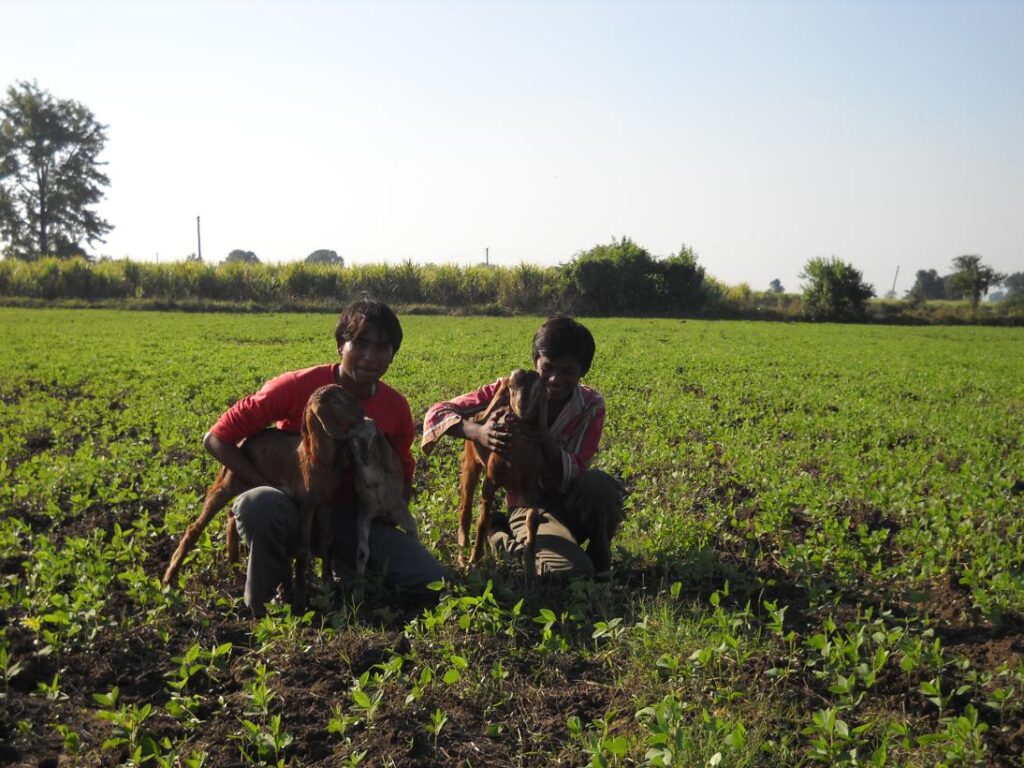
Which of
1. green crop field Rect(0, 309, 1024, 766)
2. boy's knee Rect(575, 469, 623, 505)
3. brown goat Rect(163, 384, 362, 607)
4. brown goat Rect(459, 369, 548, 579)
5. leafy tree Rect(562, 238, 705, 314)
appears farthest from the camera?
leafy tree Rect(562, 238, 705, 314)

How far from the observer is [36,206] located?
58875 millimetres

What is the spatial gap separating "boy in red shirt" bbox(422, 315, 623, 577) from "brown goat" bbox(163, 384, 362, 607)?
0.84 metres

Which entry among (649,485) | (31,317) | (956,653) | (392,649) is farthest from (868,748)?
(31,317)

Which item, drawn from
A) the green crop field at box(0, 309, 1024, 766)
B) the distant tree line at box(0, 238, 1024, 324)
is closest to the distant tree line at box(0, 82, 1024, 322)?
the distant tree line at box(0, 238, 1024, 324)

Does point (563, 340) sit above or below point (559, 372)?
above

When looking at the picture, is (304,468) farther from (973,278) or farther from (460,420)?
(973,278)

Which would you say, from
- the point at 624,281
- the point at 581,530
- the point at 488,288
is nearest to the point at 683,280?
the point at 624,281

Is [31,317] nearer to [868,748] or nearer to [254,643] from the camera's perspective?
[254,643]

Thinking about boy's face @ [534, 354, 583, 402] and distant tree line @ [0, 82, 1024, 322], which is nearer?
boy's face @ [534, 354, 583, 402]

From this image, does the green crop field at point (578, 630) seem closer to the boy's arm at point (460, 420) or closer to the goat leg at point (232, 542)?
the goat leg at point (232, 542)

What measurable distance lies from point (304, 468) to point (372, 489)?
0.39m

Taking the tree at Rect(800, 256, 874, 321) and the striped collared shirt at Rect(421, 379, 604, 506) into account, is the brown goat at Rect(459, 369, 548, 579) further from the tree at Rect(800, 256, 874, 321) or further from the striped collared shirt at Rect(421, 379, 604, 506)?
the tree at Rect(800, 256, 874, 321)

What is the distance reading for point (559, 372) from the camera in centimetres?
509

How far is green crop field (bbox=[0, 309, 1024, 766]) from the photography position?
11.2 ft
